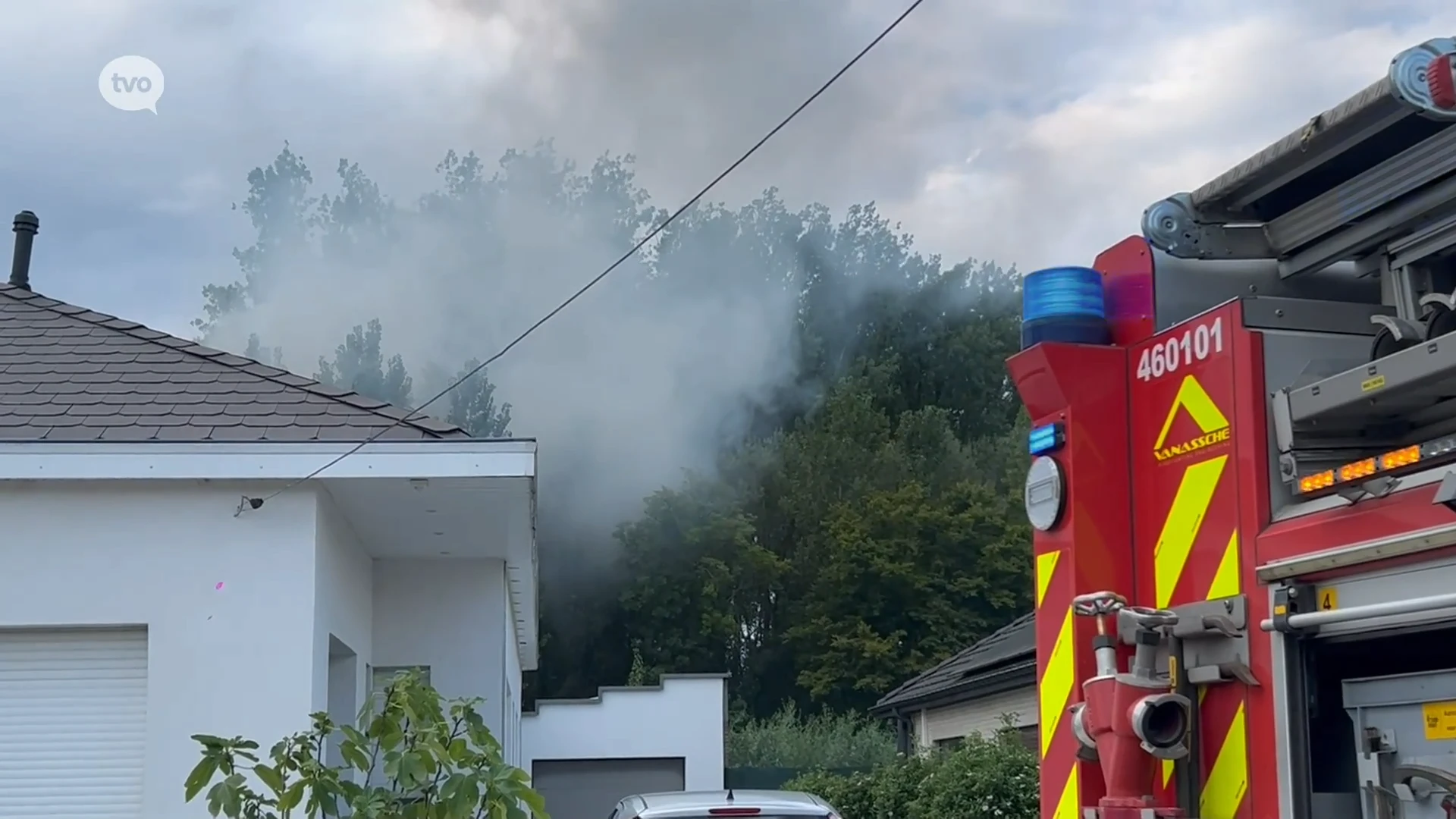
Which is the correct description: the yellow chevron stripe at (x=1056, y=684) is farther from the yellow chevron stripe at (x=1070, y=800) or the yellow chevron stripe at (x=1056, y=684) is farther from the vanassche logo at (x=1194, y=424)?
the vanassche logo at (x=1194, y=424)

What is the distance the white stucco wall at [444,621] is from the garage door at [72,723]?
385cm

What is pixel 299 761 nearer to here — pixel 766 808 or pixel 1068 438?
pixel 766 808

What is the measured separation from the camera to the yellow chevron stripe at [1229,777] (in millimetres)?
3400

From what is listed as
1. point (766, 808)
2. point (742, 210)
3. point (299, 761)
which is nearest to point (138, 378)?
point (299, 761)

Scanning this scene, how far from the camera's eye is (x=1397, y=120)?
3.30 m

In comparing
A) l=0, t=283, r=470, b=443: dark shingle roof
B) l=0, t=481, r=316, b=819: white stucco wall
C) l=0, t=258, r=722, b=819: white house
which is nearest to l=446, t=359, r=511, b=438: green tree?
l=0, t=283, r=470, b=443: dark shingle roof

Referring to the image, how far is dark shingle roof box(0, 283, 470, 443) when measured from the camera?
8953 millimetres

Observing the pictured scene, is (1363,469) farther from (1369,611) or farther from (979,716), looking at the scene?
(979,716)

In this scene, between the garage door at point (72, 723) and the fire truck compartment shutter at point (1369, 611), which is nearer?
the fire truck compartment shutter at point (1369, 611)

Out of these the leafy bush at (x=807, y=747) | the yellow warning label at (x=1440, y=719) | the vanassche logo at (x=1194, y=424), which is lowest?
the leafy bush at (x=807, y=747)

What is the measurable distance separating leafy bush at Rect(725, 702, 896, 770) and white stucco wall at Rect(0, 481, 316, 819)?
27.9m

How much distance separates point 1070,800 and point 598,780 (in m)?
25.1

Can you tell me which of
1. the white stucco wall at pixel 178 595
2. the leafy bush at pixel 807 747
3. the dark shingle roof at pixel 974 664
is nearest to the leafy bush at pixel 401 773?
the white stucco wall at pixel 178 595

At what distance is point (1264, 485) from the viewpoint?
3.46 meters
